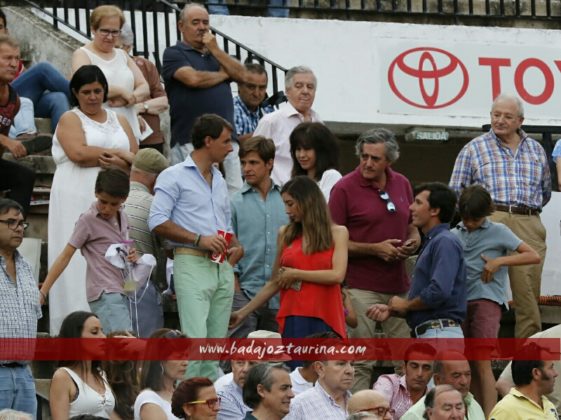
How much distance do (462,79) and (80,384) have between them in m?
9.13

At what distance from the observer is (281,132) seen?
16.7 m

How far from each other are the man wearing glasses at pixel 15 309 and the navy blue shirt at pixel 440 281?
2.84m

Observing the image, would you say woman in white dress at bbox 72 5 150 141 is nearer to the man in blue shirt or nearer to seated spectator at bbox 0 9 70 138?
seated spectator at bbox 0 9 70 138

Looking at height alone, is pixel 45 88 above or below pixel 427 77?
above

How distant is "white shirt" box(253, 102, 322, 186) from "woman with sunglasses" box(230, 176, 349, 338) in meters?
1.82

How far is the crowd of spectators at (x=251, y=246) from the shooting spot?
13.3 m

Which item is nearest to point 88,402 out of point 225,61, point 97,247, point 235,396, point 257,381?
point 257,381

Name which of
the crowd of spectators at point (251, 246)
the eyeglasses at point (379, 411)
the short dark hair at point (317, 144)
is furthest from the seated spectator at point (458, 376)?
the short dark hair at point (317, 144)

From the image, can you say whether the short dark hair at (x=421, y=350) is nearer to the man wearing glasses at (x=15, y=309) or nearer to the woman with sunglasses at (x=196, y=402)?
the woman with sunglasses at (x=196, y=402)

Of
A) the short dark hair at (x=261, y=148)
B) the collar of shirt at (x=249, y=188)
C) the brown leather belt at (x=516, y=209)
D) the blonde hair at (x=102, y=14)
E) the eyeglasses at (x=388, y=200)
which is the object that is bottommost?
the brown leather belt at (x=516, y=209)

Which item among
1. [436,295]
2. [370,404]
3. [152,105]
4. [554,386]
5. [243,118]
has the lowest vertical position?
[554,386]

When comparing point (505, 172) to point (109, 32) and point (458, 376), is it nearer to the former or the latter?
point (458, 376)

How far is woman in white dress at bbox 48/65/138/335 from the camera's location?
15.1 metres

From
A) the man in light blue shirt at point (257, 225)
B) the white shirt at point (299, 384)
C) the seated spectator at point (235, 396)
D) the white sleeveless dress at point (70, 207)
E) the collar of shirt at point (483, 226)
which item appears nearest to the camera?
the seated spectator at point (235, 396)
